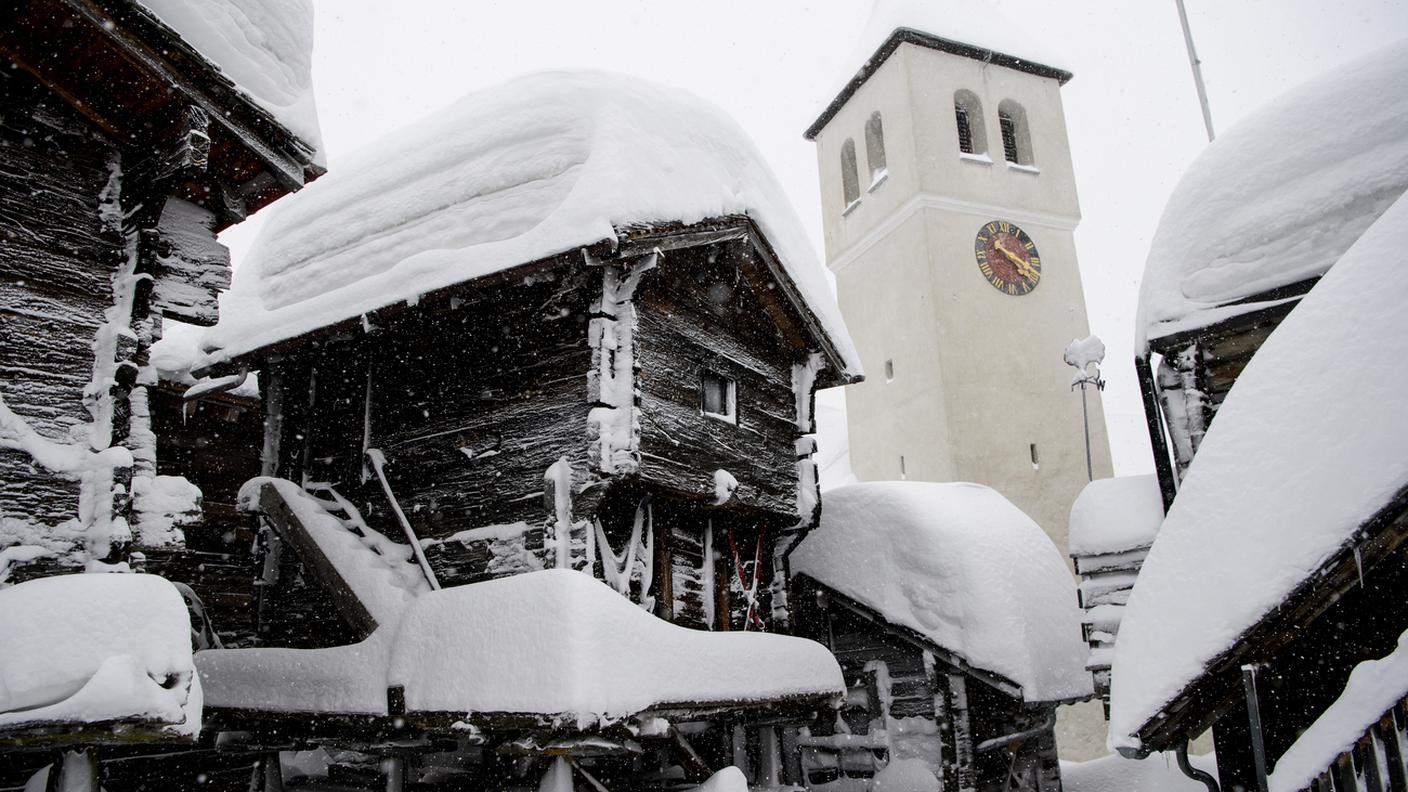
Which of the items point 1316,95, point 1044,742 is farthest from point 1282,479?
point 1044,742

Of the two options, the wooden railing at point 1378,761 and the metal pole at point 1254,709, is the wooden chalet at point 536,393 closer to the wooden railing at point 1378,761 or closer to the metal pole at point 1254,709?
the metal pole at point 1254,709

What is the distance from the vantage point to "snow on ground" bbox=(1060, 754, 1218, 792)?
38.5 feet

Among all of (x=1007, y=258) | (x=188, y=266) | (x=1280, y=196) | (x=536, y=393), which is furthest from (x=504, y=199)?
(x=1007, y=258)

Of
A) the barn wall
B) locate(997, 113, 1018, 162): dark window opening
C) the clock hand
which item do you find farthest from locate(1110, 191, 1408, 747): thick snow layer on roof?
locate(997, 113, 1018, 162): dark window opening

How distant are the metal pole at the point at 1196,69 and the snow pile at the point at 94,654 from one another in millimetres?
16630

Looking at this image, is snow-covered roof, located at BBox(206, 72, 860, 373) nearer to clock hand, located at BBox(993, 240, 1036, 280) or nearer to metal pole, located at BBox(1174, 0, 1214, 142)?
metal pole, located at BBox(1174, 0, 1214, 142)

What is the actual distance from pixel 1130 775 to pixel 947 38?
18.3 meters

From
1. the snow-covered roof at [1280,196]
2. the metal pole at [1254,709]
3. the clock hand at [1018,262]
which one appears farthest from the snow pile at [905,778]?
the clock hand at [1018,262]

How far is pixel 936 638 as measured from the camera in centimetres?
1104

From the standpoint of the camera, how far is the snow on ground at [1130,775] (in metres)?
11.7

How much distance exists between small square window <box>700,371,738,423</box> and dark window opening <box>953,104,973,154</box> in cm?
1664

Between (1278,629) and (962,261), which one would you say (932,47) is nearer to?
(962,261)

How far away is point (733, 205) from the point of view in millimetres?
9242

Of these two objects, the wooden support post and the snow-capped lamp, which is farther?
the snow-capped lamp
